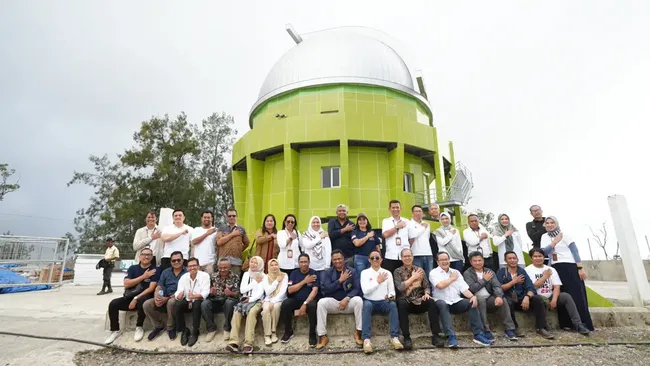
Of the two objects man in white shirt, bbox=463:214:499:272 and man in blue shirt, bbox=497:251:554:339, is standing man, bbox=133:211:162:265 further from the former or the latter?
man in blue shirt, bbox=497:251:554:339

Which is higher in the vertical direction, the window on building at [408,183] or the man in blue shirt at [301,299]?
the window on building at [408,183]

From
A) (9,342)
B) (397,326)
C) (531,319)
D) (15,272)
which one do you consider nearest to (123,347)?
(9,342)

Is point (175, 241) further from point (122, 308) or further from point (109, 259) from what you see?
point (109, 259)

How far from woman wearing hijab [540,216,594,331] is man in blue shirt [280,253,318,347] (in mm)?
4369

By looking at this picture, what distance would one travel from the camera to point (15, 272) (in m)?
13.1

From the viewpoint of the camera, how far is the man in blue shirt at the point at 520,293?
5625 mm

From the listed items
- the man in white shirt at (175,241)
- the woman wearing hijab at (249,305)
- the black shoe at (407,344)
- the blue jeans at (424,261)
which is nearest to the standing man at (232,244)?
the man in white shirt at (175,241)

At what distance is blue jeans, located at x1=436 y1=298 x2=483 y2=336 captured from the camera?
17.1ft

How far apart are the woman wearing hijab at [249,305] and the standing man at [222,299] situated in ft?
0.55

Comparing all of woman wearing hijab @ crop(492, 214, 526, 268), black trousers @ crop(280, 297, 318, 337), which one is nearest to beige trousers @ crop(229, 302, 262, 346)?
black trousers @ crop(280, 297, 318, 337)

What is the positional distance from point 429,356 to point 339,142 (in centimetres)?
1056

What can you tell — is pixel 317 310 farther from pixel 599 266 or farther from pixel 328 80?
pixel 599 266

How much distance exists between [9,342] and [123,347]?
2.30 meters

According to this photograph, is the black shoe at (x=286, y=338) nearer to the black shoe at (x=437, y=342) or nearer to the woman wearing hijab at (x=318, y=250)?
the woman wearing hijab at (x=318, y=250)
